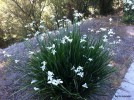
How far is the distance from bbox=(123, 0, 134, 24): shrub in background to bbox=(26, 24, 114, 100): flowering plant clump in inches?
156

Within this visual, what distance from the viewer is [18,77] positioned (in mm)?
4945

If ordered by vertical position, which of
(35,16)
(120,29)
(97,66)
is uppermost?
(97,66)

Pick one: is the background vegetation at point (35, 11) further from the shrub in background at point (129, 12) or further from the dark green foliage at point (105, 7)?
the shrub in background at point (129, 12)

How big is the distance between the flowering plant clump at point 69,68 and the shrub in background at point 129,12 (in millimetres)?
3970

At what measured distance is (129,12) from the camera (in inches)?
336

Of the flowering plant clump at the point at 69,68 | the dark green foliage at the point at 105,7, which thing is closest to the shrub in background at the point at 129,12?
the dark green foliage at the point at 105,7

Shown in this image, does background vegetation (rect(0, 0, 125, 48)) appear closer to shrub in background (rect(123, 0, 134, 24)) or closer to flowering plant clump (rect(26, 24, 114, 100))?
shrub in background (rect(123, 0, 134, 24))

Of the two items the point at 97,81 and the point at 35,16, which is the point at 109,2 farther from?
the point at 97,81

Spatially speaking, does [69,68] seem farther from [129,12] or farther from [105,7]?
[105,7]

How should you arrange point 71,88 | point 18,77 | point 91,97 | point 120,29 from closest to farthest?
point 71,88, point 91,97, point 18,77, point 120,29

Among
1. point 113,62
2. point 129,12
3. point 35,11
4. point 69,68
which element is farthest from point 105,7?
point 69,68

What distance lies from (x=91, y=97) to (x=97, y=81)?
0.97 feet

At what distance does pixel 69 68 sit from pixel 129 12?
15.9ft

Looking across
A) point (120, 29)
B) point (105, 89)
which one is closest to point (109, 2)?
point (120, 29)
